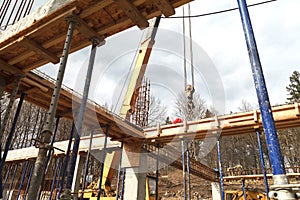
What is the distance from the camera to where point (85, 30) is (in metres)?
4.50

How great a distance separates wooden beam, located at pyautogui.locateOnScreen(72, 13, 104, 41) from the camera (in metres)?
4.27

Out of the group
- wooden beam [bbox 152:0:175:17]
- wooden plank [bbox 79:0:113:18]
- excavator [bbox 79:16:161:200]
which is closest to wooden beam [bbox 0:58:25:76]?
wooden plank [bbox 79:0:113:18]

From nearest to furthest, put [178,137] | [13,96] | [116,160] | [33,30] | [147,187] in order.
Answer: [33,30] < [13,96] < [178,137] < [147,187] < [116,160]

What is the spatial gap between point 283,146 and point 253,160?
645 centimetres

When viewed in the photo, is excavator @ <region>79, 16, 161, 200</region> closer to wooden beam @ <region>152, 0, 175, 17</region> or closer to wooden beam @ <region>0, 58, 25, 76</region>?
wooden beam @ <region>0, 58, 25, 76</region>

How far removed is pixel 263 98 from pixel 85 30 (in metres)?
3.50

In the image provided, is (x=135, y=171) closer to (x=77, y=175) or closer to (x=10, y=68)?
(x=77, y=175)

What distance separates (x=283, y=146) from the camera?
84.9 feet

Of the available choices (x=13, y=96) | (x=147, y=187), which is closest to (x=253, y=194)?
(x=147, y=187)

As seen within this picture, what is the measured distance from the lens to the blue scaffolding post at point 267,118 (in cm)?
186

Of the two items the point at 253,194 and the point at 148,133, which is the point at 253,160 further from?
the point at 148,133

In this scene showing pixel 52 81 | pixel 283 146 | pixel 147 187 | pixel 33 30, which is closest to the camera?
pixel 33 30

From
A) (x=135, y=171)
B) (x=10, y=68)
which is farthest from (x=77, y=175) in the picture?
(x=10, y=68)

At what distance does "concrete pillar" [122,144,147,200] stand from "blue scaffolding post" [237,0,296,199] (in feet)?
28.8
